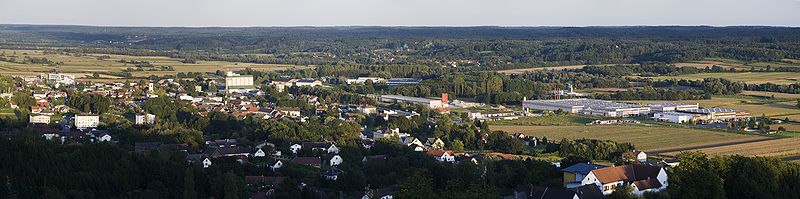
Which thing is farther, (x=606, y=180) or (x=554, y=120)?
(x=554, y=120)

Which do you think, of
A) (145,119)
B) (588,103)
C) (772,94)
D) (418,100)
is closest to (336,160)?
(145,119)

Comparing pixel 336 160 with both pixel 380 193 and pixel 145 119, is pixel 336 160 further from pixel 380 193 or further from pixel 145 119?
pixel 145 119

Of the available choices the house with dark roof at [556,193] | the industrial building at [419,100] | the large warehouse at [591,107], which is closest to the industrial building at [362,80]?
the industrial building at [419,100]

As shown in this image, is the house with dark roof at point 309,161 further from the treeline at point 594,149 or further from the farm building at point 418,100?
the farm building at point 418,100

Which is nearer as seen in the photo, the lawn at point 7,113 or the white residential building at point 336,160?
the white residential building at point 336,160

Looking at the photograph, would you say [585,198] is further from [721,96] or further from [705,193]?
[721,96]

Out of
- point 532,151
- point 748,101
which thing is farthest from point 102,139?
point 748,101
